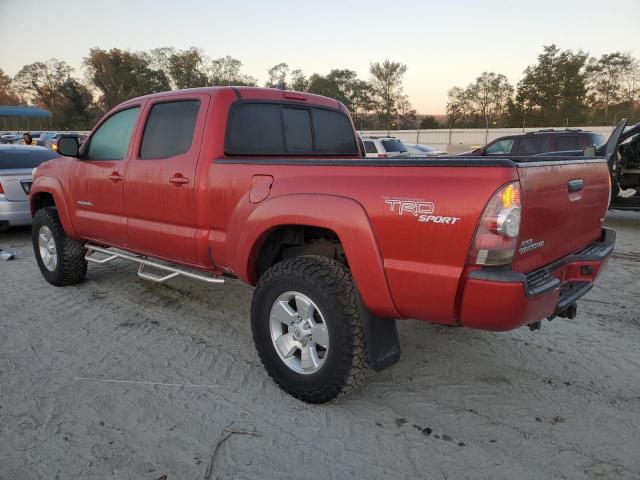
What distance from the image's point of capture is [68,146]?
14.7 ft

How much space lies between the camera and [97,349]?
3709 mm

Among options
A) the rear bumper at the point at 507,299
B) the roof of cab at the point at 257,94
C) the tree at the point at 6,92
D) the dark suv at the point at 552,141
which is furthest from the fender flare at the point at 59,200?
the tree at the point at 6,92

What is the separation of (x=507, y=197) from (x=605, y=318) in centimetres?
289

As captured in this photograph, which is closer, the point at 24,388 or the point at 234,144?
the point at 24,388

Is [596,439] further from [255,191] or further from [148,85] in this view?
[148,85]

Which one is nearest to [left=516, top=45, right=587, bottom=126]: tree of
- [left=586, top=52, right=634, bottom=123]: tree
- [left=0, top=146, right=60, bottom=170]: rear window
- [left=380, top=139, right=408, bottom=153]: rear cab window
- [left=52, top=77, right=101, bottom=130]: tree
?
[left=586, top=52, right=634, bottom=123]: tree

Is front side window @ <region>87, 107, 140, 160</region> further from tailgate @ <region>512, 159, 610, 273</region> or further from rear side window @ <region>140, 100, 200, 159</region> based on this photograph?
tailgate @ <region>512, 159, 610, 273</region>

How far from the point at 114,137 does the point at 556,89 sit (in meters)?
64.5

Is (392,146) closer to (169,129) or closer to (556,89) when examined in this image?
(169,129)

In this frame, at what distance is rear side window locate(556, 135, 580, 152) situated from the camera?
1008 cm

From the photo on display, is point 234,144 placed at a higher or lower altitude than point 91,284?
higher

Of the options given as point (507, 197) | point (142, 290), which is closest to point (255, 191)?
point (507, 197)

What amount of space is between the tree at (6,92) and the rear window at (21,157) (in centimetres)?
9946

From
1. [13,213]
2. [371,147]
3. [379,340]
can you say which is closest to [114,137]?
[379,340]
